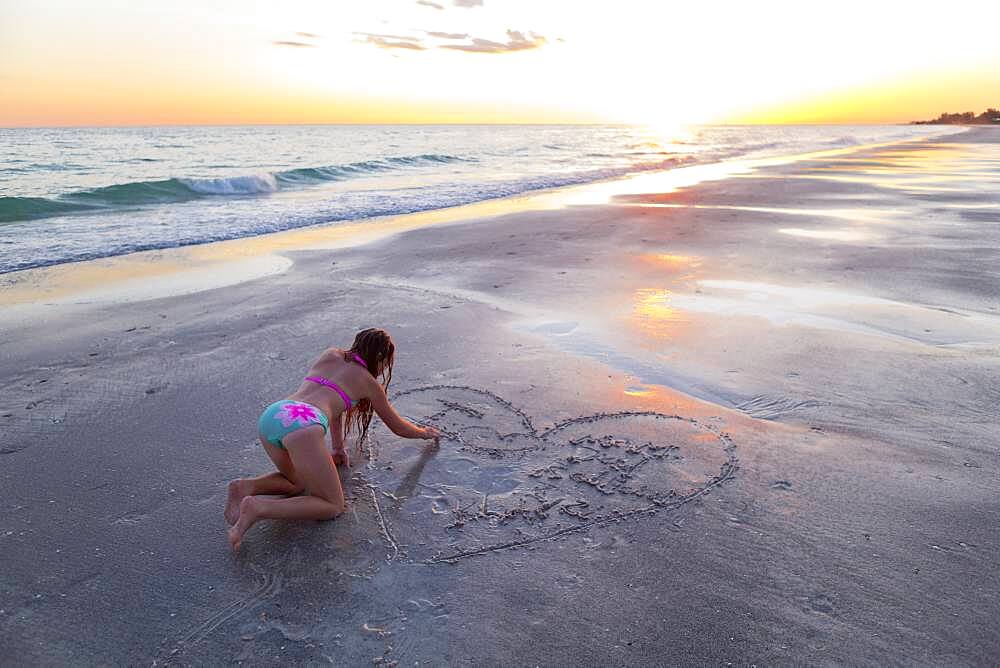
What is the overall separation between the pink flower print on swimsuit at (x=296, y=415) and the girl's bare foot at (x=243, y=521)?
1.41ft

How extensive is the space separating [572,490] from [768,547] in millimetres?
1077

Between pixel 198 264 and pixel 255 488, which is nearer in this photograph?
pixel 255 488

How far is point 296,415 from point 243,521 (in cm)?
60

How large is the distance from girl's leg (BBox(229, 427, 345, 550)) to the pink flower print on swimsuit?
0.17ft

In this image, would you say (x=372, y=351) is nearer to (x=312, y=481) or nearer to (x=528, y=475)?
(x=312, y=481)


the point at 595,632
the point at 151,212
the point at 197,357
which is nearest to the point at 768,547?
the point at 595,632

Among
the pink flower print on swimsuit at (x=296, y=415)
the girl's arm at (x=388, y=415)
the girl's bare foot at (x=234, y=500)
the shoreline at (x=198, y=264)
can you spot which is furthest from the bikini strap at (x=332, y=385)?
the shoreline at (x=198, y=264)

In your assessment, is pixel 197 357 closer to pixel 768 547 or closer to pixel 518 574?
pixel 518 574

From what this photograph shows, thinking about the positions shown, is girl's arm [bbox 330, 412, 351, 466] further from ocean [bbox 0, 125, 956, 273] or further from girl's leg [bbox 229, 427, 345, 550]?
ocean [bbox 0, 125, 956, 273]

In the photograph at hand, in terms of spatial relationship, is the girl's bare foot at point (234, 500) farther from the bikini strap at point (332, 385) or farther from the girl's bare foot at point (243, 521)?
the bikini strap at point (332, 385)

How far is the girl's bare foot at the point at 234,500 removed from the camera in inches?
129

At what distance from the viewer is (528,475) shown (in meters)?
3.82

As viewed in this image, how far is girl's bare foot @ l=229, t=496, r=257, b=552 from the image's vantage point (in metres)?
3.14

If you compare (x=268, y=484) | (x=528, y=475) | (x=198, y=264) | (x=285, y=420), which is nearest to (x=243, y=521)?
(x=268, y=484)
